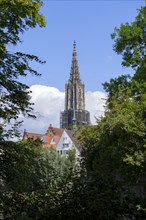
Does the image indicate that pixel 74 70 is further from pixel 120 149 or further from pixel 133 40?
pixel 120 149

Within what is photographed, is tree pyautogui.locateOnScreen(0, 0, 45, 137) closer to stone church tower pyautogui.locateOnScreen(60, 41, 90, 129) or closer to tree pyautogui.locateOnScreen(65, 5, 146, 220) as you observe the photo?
tree pyautogui.locateOnScreen(65, 5, 146, 220)

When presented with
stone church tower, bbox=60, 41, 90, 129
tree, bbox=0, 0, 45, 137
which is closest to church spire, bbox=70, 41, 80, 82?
stone church tower, bbox=60, 41, 90, 129

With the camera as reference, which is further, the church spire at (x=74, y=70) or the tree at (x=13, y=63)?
the church spire at (x=74, y=70)

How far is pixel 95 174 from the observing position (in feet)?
30.1

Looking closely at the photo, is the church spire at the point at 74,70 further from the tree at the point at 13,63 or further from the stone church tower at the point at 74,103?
the tree at the point at 13,63

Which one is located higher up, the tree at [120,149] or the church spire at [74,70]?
the church spire at [74,70]

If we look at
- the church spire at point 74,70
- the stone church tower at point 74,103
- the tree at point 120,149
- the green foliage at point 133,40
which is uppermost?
the church spire at point 74,70

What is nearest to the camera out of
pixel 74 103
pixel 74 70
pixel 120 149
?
pixel 120 149

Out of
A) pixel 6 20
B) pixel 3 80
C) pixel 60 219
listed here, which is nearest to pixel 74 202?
pixel 60 219

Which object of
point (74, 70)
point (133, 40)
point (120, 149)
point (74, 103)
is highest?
point (74, 70)

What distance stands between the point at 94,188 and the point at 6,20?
17.6ft

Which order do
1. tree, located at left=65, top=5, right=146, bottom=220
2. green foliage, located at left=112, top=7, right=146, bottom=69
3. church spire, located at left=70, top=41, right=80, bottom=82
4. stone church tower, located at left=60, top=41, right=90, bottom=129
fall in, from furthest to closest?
1. church spire, located at left=70, top=41, right=80, bottom=82
2. stone church tower, located at left=60, top=41, right=90, bottom=129
3. green foliage, located at left=112, top=7, right=146, bottom=69
4. tree, located at left=65, top=5, right=146, bottom=220

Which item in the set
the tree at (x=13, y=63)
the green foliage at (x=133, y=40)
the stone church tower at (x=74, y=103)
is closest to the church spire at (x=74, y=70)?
the stone church tower at (x=74, y=103)

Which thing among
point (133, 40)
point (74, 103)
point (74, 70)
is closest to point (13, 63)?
point (133, 40)
